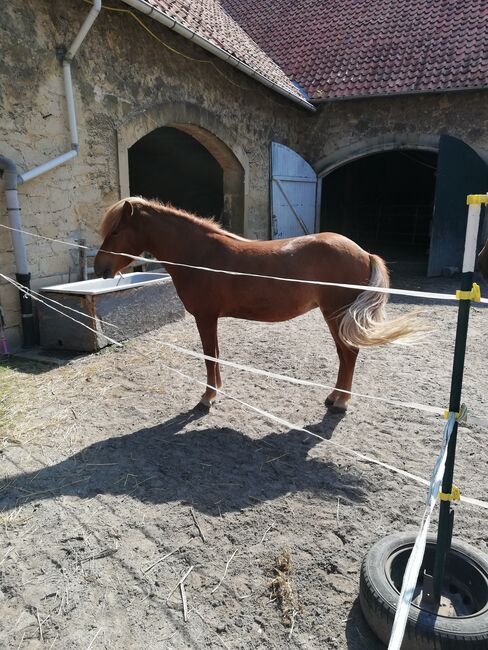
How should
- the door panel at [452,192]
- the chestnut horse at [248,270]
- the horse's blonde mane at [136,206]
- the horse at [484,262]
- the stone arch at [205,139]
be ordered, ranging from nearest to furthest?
1. the horse at [484,262]
2. the chestnut horse at [248,270]
3. the horse's blonde mane at [136,206]
4. the stone arch at [205,139]
5. the door panel at [452,192]

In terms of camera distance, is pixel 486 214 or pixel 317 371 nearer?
pixel 317 371

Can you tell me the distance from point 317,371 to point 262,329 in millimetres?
1587

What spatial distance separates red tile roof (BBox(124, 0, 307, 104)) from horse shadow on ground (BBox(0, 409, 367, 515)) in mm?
5422

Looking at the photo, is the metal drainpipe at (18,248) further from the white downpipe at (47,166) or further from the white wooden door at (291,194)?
the white wooden door at (291,194)

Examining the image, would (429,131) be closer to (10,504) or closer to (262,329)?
(262,329)

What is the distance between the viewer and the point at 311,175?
11.2 metres

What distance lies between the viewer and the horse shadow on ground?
101 inches

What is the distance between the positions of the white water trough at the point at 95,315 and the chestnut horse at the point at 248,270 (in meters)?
1.17

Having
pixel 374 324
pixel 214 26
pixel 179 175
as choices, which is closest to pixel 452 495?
pixel 374 324

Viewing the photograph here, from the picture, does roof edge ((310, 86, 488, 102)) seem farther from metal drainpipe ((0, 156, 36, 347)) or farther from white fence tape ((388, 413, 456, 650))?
white fence tape ((388, 413, 456, 650))

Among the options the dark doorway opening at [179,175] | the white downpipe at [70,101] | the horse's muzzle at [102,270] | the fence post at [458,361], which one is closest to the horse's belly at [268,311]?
the horse's muzzle at [102,270]

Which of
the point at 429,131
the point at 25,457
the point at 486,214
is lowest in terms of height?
the point at 25,457

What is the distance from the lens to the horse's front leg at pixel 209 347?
3.56 meters

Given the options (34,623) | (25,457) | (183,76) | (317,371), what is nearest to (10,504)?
(25,457)
